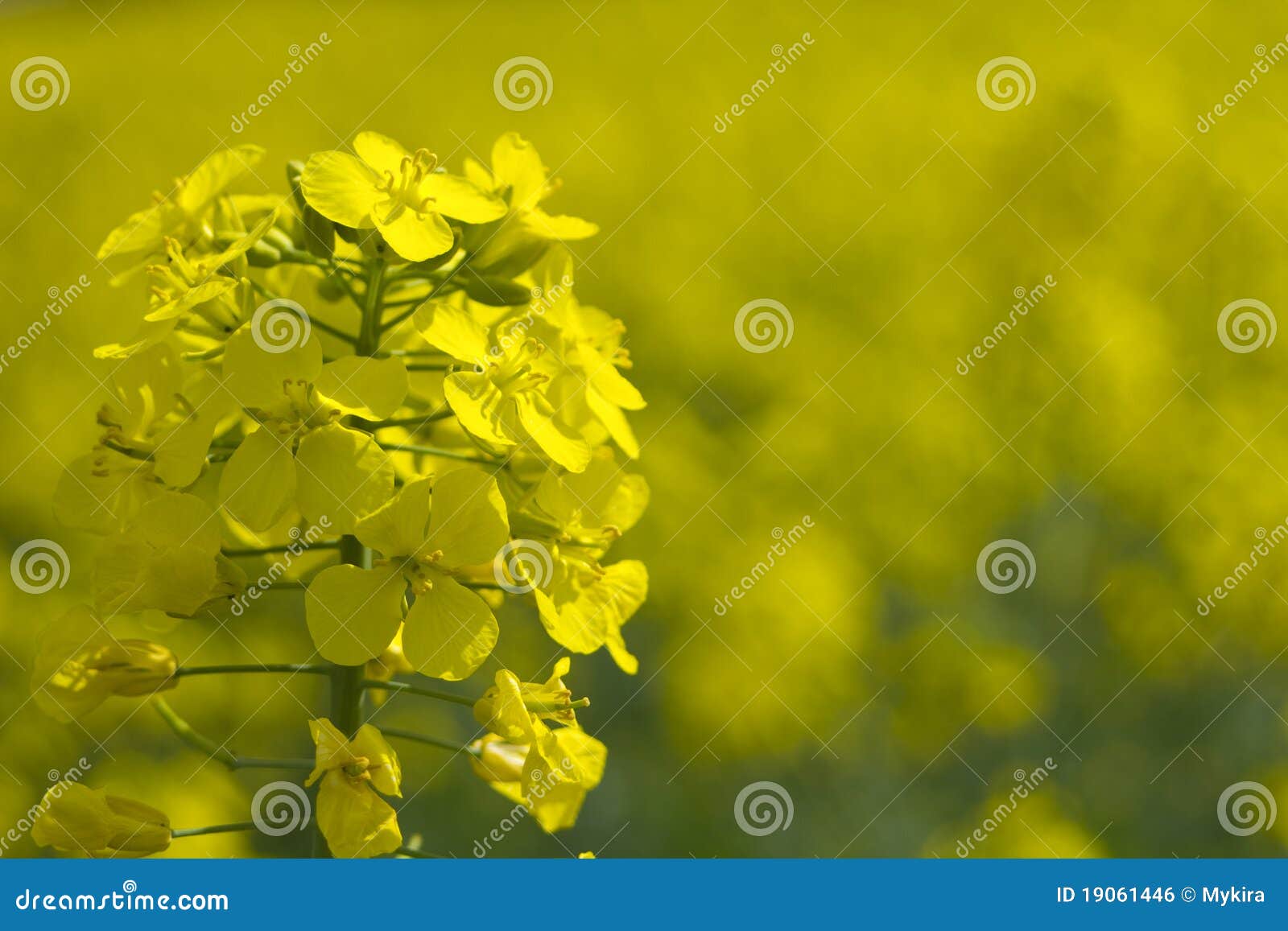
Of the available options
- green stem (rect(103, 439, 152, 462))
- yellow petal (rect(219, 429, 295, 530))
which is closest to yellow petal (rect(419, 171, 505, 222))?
yellow petal (rect(219, 429, 295, 530))

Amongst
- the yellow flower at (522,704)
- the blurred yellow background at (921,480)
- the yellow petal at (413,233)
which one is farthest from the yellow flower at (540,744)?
the blurred yellow background at (921,480)

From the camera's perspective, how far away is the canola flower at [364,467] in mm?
1140

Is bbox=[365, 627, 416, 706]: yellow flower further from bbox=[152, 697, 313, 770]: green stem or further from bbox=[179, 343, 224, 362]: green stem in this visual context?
bbox=[179, 343, 224, 362]: green stem

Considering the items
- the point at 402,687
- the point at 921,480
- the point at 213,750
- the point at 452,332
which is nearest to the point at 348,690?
the point at 402,687

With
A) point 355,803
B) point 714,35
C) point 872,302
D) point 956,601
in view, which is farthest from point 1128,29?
point 355,803

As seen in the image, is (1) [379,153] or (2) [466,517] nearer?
(2) [466,517]

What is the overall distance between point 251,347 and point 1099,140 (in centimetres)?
245

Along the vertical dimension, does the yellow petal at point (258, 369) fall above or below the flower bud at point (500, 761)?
above

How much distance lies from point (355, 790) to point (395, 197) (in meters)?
0.62

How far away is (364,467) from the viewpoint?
1.12m

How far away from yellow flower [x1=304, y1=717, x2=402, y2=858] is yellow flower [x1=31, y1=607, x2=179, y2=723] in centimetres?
29

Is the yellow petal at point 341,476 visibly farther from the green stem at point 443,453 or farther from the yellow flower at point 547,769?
the yellow flower at point 547,769

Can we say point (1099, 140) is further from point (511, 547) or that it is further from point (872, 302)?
point (511, 547)

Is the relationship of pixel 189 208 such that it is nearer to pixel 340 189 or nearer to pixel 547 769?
pixel 340 189
